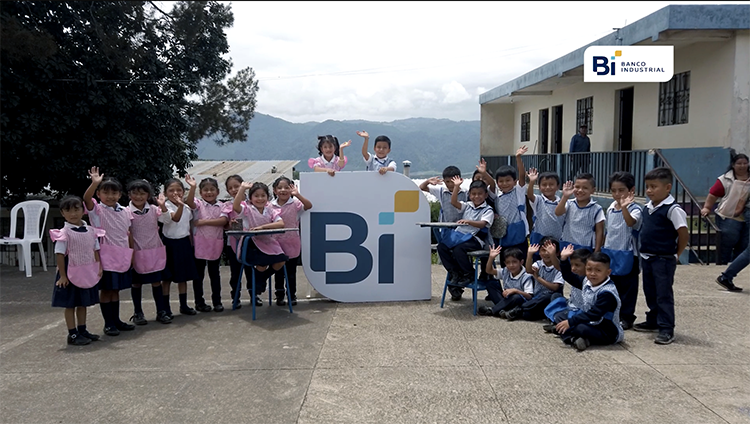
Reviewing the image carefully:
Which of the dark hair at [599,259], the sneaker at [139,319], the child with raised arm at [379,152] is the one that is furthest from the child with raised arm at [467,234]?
the sneaker at [139,319]

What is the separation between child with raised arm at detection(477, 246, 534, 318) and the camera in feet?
18.4

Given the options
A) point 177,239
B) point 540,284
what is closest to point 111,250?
point 177,239

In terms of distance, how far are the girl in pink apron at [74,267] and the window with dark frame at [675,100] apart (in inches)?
460

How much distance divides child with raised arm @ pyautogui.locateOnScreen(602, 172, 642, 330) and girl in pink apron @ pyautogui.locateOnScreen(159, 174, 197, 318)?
4.09 meters

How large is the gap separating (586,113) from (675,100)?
4.60m

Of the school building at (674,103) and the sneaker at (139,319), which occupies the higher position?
the school building at (674,103)

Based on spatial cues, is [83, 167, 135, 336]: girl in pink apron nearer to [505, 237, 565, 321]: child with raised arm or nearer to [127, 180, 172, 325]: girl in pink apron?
[127, 180, 172, 325]: girl in pink apron

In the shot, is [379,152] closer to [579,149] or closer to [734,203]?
[734,203]

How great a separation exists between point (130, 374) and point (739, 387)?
4.25 m

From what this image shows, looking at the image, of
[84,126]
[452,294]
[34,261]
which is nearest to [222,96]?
[84,126]

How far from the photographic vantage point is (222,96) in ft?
45.3

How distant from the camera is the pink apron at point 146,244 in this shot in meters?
5.58

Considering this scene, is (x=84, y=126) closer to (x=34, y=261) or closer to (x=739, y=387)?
(x=34, y=261)

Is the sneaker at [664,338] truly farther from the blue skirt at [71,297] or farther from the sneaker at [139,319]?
the blue skirt at [71,297]
